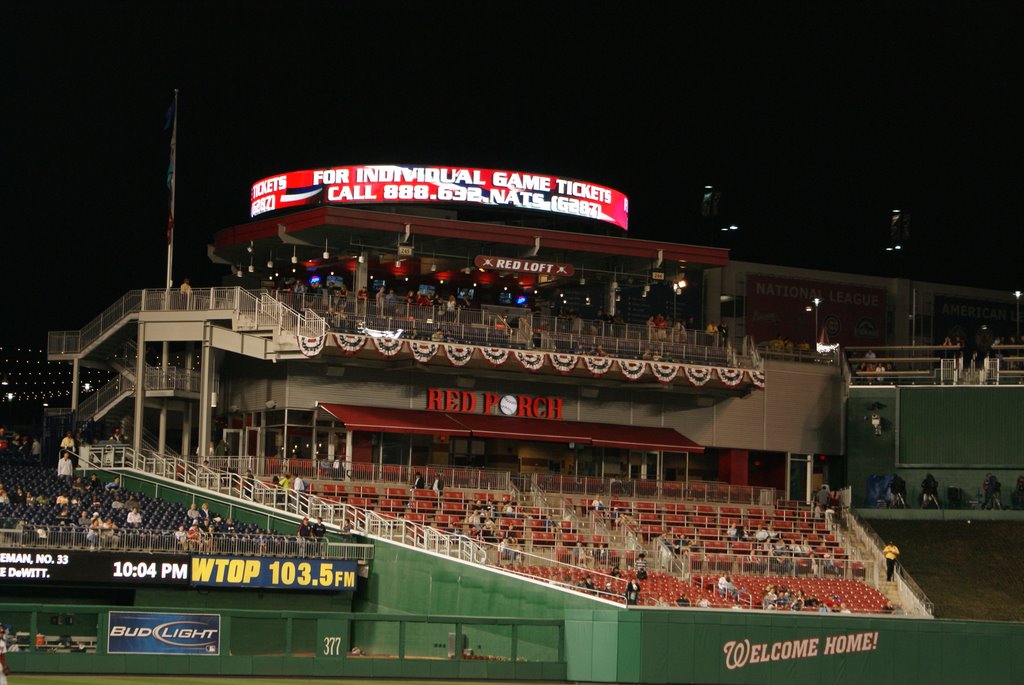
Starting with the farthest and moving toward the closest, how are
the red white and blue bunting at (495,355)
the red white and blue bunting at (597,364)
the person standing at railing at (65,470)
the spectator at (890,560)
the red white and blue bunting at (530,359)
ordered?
the red white and blue bunting at (597,364)
the red white and blue bunting at (530,359)
the red white and blue bunting at (495,355)
the person standing at railing at (65,470)
the spectator at (890,560)

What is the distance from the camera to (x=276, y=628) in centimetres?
3459

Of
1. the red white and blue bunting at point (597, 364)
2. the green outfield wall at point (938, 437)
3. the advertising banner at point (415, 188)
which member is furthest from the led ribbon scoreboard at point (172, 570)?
the green outfield wall at point (938, 437)

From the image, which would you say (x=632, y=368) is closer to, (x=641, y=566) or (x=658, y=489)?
(x=658, y=489)

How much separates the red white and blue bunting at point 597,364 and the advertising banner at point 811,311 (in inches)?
509

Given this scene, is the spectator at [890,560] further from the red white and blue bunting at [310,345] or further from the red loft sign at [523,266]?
the red white and blue bunting at [310,345]

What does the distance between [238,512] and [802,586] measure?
15.1m

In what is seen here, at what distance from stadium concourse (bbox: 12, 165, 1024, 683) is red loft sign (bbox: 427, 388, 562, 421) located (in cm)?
8

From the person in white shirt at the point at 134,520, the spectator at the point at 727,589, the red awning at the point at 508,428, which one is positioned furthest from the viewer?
the red awning at the point at 508,428

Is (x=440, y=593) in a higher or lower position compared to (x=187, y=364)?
lower

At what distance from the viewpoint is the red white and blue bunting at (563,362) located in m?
49.2

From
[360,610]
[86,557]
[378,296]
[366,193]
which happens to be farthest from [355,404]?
[86,557]

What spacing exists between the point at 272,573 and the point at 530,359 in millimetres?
12635

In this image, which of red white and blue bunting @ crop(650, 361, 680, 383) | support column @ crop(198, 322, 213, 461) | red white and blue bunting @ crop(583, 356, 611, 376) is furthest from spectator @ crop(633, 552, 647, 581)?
support column @ crop(198, 322, 213, 461)

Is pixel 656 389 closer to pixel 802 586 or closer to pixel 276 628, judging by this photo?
pixel 802 586
